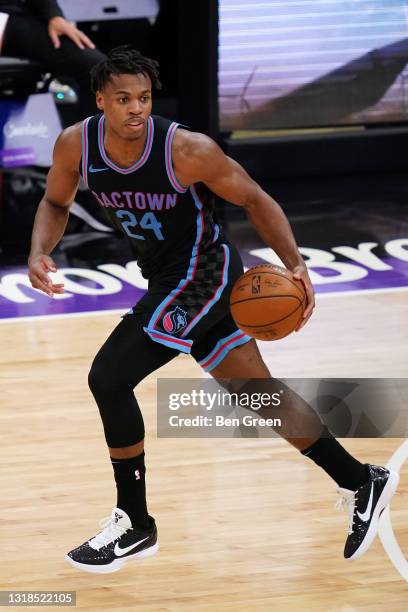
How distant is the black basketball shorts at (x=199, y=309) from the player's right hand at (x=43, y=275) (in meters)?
0.27

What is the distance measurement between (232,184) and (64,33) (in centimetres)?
582

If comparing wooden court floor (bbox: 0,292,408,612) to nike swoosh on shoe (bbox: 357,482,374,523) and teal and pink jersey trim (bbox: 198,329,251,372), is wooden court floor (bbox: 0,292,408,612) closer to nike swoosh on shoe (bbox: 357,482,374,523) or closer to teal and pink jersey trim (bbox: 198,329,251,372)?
nike swoosh on shoe (bbox: 357,482,374,523)

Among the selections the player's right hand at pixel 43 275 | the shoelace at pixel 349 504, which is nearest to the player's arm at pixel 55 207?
the player's right hand at pixel 43 275

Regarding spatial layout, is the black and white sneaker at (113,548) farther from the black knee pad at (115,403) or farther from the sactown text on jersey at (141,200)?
the sactown text on jersey at (141,200)

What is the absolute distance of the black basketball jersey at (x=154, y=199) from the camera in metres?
4.18

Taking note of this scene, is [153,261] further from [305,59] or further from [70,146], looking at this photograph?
[305,59]

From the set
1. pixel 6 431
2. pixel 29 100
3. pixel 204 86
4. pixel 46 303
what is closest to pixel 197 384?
pixel 6 431

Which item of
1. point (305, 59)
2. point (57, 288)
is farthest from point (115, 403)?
point (305, 59)

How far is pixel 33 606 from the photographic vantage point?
401 centimetres

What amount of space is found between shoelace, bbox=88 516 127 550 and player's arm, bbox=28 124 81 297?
0.80 meters

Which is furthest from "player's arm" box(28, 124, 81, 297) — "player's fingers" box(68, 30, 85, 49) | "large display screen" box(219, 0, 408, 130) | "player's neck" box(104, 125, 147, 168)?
"large display screen" box(219, 0, 408, 130)

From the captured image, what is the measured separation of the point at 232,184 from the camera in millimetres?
4133

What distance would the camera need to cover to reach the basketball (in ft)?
13.8

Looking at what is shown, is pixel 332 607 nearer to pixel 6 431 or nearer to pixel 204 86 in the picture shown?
pixel 6 431
